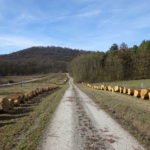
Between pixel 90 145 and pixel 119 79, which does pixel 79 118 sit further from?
pixel 119 79

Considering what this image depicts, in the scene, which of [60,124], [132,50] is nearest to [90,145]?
[60,124]

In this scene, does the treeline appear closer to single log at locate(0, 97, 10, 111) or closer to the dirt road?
single log at locate(0, 97, 10, 111)

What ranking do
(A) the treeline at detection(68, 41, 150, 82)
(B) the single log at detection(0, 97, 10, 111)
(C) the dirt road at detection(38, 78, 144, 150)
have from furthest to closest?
(A) the treeline at detection(68, 41, 150, 82), (B) the single log at detection(0, 97, 10, 111), (C) the dirt road at detection(38, 78, 144, 150)

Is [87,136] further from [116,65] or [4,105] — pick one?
[116,65]

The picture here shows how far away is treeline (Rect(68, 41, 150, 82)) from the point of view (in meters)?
69.1

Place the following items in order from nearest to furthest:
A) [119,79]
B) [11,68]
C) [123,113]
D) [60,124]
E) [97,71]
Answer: [60,124] → [123,113] → [119,79] → [97,71] → [11,68]

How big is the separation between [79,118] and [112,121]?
5.78 ft

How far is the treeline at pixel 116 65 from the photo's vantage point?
227 ft

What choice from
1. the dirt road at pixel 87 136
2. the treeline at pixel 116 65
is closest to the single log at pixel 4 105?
the dirt road at pixel 87 136

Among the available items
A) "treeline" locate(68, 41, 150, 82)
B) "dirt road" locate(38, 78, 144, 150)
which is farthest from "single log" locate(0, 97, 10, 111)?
"treeline" locate(68, 41, 150, 82)

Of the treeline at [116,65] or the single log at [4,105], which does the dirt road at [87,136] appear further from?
the treeline at [116,65]

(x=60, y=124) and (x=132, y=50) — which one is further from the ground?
(x=132, y=50)

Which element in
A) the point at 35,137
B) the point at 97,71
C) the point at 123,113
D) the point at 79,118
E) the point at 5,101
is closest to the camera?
the point at 35,137

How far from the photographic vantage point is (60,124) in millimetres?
9852
